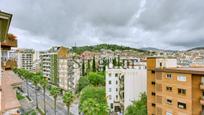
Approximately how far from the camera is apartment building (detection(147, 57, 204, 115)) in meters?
40.6

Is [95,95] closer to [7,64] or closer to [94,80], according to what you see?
[94,80]

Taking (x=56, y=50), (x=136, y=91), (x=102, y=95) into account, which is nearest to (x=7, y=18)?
(x=136, y=91)

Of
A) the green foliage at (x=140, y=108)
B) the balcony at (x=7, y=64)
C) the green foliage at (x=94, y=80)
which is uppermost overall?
the balcony at (x=7, y=64)

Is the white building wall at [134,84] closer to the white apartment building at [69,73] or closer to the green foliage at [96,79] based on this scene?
the green foliage at [96,79]

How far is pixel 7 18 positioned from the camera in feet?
25.8

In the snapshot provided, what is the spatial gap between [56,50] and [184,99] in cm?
9919

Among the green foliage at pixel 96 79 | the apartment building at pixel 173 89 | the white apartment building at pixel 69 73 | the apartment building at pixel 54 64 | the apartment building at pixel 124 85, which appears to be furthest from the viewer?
the apartment building at pixel 54 64

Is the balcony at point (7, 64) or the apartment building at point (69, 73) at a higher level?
the balcony at point (7, 64)

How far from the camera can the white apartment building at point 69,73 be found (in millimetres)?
108725

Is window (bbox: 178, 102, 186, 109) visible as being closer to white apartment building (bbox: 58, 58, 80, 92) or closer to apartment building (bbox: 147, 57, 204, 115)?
apartment building (bbox: 147, 57, 204, 115)

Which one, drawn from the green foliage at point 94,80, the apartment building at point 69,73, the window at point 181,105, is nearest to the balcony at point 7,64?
the window at point 181,105

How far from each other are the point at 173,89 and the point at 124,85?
23.0m

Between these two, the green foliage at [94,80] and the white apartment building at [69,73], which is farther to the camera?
the white apartment building at [69,73]

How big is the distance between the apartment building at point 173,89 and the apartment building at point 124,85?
12.0 m
